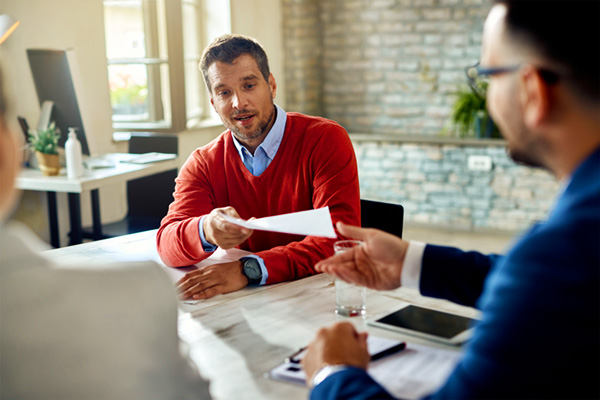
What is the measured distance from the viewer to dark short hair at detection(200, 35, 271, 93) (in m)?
1.99

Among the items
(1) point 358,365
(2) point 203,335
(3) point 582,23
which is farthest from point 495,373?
(2) point 203,335

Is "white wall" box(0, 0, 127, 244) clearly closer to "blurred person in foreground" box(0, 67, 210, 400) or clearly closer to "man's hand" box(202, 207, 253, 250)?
"man's hand" box(202, 207, 253, 250)

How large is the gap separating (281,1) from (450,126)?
1.84 meters

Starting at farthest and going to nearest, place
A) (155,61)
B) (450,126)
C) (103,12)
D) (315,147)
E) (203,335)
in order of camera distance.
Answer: (450,126)
(155,61)
(103,12)
(315,147)
(203,335)

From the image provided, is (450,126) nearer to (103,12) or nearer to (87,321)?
(103,12)

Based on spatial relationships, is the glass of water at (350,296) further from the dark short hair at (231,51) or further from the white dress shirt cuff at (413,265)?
the dark short hair at (231,51)

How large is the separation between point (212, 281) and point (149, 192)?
82.0 inches

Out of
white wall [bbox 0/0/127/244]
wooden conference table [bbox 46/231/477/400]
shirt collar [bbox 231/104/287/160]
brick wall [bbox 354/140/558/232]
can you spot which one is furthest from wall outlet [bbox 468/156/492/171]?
wooden conference table [bbox 46/231/477/400]

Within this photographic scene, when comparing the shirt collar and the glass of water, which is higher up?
the shirt collar

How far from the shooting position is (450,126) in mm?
5172

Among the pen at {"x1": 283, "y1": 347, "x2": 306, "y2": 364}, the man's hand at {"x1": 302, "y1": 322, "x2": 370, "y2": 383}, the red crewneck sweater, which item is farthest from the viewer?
the red crewneck sweater

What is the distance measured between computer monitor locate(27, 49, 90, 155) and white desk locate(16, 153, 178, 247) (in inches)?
9.0

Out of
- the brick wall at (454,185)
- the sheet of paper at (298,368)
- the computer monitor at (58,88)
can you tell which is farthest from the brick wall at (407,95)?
the sheet of paper at (298,368)

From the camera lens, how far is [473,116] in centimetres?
477
